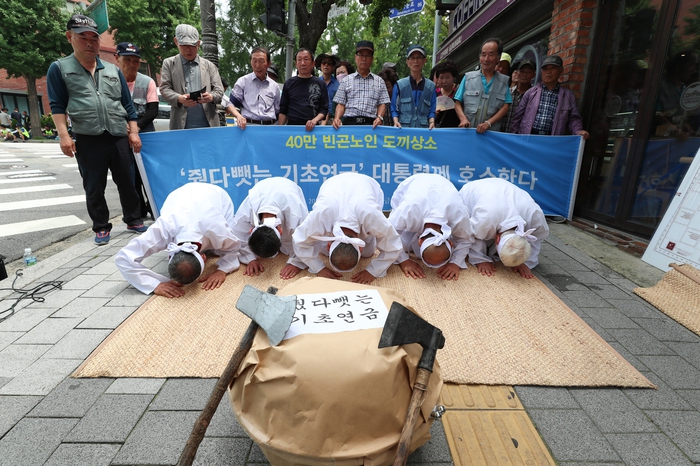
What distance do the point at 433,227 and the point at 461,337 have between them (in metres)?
0.99

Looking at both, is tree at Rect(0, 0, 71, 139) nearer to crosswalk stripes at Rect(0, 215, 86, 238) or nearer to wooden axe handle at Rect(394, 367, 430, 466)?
crosswalk stripes at Rect(0, 215, 86, 238)

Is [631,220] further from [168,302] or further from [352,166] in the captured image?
[168,302]

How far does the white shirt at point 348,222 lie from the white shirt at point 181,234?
0.63 meters

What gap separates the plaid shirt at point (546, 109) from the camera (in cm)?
441

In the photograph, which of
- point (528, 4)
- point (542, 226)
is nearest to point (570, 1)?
→ point (528, 4)

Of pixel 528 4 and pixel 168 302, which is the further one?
pixel 528 4

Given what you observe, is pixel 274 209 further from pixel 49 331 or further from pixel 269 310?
pixel 269 310

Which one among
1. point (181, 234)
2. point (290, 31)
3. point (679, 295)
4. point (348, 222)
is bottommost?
point (679, 295)

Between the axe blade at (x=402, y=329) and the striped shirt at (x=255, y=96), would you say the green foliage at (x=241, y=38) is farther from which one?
the axe blade at (x=402, y=329)

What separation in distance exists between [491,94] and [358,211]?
2.77 meters

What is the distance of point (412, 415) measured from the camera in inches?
48.0

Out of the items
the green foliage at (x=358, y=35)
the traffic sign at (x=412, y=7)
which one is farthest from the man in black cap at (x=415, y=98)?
the green foliage at (x=358, y=35)

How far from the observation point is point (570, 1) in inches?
186

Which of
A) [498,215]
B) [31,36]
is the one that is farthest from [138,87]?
[31,36]
